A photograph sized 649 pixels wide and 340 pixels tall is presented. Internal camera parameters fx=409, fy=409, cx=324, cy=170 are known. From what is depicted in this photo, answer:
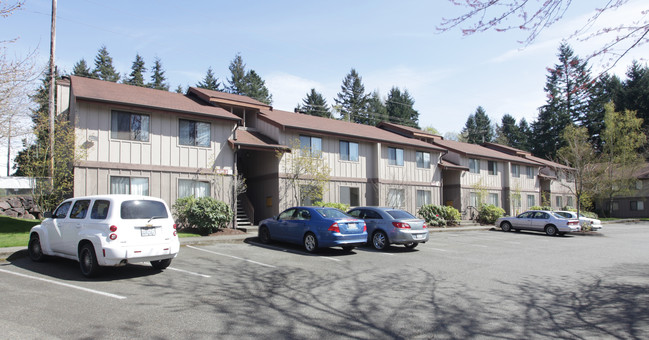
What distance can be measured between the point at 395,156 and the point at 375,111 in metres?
43.2

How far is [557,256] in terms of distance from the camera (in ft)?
45.3

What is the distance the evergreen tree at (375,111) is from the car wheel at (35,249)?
59916mm

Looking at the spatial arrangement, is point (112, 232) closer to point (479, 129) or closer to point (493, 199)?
point (493, 199)

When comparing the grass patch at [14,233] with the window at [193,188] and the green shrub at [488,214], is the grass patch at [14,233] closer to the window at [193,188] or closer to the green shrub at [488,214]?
the window at [193,188]

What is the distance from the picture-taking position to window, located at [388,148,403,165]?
26875 mm

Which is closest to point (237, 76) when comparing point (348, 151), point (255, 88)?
point (255, 88)

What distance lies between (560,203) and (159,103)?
42600 mm

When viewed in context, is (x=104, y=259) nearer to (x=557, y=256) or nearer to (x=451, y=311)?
(x=451, y=311)

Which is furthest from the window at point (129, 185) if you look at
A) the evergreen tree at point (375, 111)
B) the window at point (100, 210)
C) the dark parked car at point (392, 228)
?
the evergreen tree at point (375, 111)

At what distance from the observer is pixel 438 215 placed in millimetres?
26844

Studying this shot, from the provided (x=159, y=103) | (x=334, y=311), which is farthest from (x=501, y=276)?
(x=159, y=103)

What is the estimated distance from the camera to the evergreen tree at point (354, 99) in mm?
68688

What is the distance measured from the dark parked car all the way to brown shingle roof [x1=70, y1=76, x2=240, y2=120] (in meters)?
9.22

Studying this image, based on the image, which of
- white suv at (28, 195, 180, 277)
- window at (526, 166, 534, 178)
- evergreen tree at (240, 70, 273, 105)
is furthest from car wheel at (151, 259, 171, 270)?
evergreen tree at (240, 70, 273, 105)
